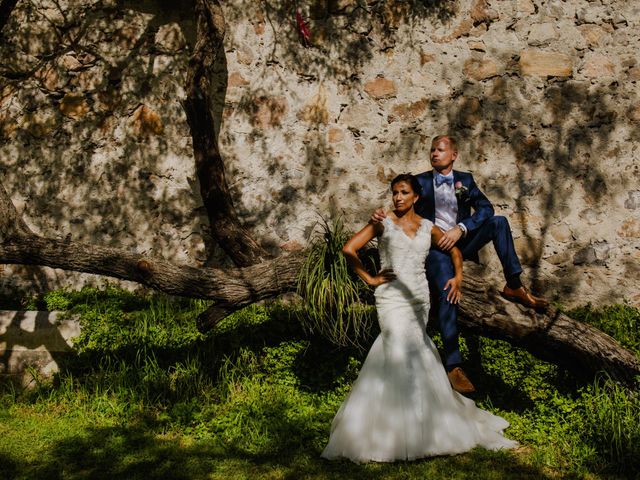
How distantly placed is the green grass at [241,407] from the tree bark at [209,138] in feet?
2.63

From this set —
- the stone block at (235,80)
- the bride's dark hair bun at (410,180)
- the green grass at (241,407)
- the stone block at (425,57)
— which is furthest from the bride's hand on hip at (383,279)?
the stone block at (235,80)

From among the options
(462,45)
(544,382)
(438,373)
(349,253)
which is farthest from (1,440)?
(462,45)

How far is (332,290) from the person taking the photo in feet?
15.9

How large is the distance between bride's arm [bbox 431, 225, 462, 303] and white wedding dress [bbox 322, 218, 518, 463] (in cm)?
11

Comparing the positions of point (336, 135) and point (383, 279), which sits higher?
point (336, 135)

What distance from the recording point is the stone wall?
6.17 meters

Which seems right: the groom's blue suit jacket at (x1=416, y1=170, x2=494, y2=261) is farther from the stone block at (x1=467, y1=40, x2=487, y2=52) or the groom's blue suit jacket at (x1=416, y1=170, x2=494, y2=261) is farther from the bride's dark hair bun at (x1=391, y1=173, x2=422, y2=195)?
the stone block at (x1=467, y1=40, x2=487, y2=52)

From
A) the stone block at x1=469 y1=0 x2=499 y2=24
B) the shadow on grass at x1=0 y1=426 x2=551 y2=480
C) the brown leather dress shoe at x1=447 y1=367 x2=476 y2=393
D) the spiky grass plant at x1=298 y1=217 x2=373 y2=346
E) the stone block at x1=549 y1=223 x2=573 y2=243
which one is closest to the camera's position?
the shadow on grass at x1=0 y1=426 x2=551 y2=480

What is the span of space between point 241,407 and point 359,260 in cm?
151

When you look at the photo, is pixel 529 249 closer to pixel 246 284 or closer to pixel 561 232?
pixel 561 232

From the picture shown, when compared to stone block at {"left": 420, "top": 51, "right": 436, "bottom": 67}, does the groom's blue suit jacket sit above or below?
below

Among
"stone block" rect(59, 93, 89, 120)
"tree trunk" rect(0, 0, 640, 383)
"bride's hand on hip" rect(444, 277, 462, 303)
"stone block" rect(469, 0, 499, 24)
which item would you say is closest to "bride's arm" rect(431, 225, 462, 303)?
"bride's hand on hip" rect(444, 277, 462, 303)

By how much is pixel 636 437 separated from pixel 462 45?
3.86 m

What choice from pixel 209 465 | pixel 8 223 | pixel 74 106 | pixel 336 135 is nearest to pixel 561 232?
pixel 336 135
